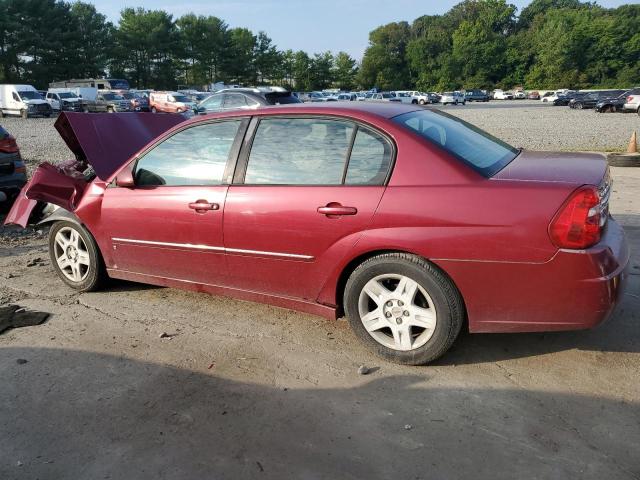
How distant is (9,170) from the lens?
24.4 feet

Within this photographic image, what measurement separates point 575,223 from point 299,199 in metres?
1.63

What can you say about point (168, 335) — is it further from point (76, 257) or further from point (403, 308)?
point (403, 308)

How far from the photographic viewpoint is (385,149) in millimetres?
3426

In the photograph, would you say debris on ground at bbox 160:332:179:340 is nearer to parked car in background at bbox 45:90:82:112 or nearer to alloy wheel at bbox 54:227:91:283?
alloy wheel at bbox 54:227:91:283

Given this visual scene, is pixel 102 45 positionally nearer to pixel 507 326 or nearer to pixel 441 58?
pixel 441 58

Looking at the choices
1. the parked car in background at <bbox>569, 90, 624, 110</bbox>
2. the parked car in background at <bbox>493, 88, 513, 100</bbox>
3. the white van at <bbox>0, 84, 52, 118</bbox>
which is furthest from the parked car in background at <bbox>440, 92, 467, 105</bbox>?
the white van at <bbox>0, 84, 52, 118</bbox>

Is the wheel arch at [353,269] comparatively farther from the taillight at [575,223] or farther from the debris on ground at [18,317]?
the debris on ground at [18,317]

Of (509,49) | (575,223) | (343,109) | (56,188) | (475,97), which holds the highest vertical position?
(509,49)

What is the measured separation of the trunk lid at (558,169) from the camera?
10.2 ft

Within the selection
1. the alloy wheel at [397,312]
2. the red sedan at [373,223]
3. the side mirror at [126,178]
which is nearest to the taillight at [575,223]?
the red sedan at [373,223]

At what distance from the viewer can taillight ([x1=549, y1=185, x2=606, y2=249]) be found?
294 cm

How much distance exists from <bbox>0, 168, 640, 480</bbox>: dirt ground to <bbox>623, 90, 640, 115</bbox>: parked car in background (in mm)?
32445

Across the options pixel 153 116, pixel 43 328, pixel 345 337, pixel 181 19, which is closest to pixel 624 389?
pixel 345 337

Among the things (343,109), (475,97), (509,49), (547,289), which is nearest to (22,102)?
(343,109)
